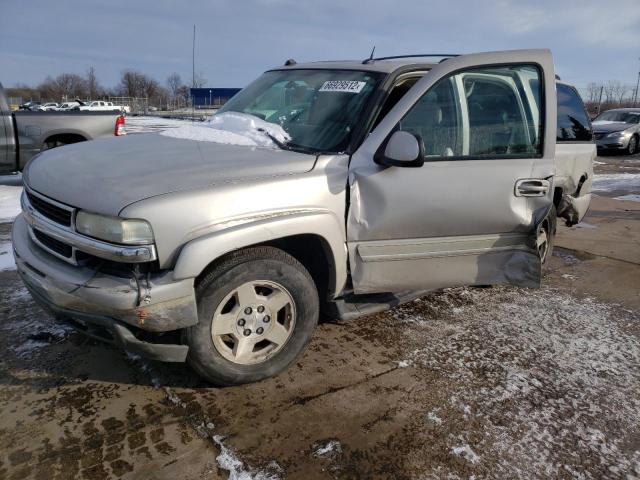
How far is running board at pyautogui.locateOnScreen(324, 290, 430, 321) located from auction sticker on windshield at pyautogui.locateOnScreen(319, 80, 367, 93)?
1365mm

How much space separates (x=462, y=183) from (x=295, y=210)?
1.15m

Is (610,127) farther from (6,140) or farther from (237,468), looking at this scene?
(237,468)

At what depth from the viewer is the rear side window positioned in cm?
500

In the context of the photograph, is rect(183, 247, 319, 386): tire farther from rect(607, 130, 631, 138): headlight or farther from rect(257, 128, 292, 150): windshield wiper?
rect(607, 130, 631, 138): headlight

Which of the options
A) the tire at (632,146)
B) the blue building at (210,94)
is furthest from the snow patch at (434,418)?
the blue building at (210,94)

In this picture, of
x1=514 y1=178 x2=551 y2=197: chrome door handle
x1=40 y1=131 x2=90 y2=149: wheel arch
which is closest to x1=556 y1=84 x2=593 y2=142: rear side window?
x1=514 y1=178 x2=551 y2=197: chrome door handle

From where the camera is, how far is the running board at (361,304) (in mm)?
3129

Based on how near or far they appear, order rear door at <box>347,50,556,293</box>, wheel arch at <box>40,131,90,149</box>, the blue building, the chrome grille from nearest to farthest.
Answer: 1. the chrome grille
2. rear door at <box>347,50,556,293</box>
3. wheel arch at <box>40,131,90,149</box>
4. the blue building

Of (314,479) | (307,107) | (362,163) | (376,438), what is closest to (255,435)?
(314,479)

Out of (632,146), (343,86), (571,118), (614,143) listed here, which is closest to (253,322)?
(343,86)

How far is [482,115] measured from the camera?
3312mm

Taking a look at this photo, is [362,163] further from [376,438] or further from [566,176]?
[566,176]

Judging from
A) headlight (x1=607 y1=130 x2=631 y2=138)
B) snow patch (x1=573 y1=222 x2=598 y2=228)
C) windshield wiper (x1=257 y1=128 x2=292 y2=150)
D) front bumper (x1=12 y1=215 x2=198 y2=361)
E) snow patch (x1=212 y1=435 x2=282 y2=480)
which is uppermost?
headlight (x1=607 y1=130 x2=631 y2=138)

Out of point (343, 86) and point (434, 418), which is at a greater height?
point (343, 86)
